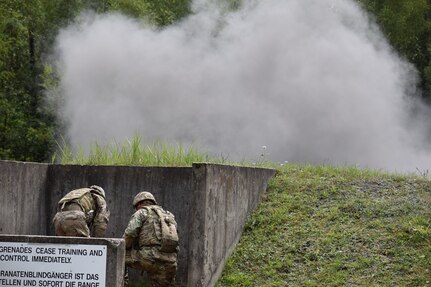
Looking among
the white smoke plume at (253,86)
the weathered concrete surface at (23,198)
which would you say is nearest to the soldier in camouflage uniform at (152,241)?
the weathered concrete surface at (23,198)

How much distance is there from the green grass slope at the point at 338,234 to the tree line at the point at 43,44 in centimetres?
940

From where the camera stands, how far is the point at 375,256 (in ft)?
39.8

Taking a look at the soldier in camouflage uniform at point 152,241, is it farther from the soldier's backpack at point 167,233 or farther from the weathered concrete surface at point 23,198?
the weathered concrete surface at point 23,198

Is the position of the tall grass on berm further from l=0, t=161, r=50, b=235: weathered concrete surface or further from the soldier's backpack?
the soldier's backpack

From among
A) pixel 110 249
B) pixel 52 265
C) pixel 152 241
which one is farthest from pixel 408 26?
pixel 52 265

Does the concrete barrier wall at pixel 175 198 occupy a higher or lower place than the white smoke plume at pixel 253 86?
lower

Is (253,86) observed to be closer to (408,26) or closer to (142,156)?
(408,26)

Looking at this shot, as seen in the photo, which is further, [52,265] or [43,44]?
[43,44]

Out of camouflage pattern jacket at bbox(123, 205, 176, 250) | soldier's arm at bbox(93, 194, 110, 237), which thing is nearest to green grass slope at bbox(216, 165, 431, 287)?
camouflage pattern jacket at bbox(123, 205, 176, 250)

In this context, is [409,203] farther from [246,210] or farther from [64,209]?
[64,209]

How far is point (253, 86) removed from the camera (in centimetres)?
2183

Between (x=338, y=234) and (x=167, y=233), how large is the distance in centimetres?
272

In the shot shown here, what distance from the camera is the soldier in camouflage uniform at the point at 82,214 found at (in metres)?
11.1

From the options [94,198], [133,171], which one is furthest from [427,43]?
[94,198]
